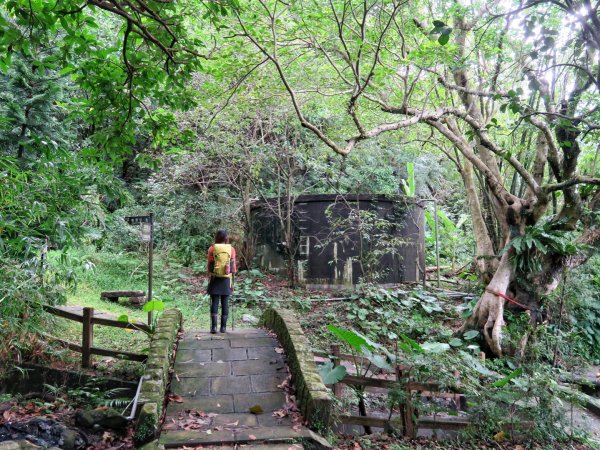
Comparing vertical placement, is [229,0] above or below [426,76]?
below

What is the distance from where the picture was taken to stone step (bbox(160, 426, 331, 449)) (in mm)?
4383

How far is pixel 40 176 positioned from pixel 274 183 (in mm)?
11014

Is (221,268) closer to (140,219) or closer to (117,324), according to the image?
(117,324)

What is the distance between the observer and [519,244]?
960 cm

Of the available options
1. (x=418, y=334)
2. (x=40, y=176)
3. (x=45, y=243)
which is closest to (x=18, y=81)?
(x=40, y=176)

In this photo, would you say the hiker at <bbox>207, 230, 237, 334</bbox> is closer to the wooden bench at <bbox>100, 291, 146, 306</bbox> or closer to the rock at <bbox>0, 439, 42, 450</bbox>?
Answer: the rock at <bbox>0, 439, 42, 450</bbox>

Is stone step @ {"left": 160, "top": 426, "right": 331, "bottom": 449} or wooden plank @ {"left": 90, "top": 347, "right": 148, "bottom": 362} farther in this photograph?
wooden plank @ {"left": 90, "top": 347, "right": 148, "bottom": 362}

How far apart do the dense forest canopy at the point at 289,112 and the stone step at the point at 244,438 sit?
2785 millimetres

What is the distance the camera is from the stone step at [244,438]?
173 inches

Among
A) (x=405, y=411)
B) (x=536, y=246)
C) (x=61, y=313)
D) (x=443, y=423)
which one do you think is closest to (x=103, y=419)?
(x=61, y=313)

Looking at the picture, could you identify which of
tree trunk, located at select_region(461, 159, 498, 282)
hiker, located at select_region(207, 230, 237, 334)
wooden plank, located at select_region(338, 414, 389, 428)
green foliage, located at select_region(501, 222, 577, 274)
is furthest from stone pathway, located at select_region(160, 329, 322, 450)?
tree trunk, located at select_region(461, 159, 498, 282)

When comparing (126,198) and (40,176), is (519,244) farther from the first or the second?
(40,176)

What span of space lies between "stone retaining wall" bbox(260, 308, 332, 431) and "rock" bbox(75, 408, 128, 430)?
2057mm

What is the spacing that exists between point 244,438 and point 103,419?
1.98 metres
